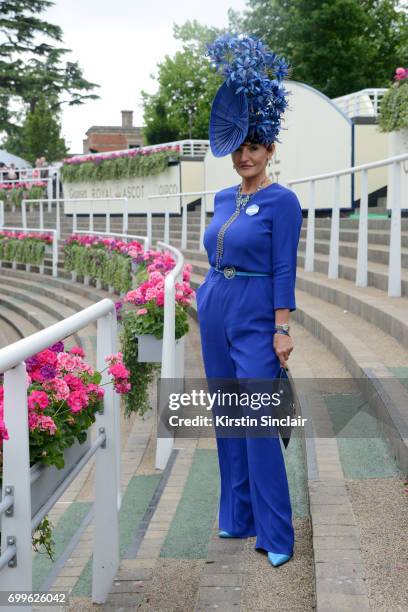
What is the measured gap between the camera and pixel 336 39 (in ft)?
135

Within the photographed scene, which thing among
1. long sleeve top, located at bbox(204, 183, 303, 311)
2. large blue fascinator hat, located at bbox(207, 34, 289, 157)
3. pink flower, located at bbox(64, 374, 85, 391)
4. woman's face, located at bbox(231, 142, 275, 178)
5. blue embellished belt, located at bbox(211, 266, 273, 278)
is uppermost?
large blue fascinator hat, located at bbox(207, 34, 289, 157)

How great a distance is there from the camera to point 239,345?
3.54m

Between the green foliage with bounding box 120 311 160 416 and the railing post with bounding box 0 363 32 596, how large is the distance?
4058mm

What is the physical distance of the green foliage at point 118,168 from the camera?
25.1 meters

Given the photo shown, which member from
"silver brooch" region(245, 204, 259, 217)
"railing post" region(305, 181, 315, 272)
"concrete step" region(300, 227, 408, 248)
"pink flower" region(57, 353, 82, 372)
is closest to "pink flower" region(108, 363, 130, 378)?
"pink flower" region(57, 353, 82, 372)

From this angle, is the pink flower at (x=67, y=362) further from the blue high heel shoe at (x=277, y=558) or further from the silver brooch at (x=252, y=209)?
the blue high heel shoe at (x=277, y=558)

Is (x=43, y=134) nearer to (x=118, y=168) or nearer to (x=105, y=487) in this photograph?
(x=118, y=168)

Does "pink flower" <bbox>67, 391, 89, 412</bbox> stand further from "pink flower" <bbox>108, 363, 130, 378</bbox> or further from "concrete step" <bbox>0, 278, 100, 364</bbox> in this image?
"concrete step" <bbox>0, 278, 100, 364</bbox>

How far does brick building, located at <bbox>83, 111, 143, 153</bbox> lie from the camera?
77.6 meters

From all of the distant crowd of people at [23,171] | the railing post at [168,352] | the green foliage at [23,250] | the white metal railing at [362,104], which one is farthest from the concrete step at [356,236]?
the distant crowd of people at [23,171]

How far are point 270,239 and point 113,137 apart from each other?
7650 centimetres

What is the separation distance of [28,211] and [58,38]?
23.7m

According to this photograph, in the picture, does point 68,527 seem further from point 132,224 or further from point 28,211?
point 28,211

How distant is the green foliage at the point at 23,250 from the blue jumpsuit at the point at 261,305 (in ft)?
62.4
